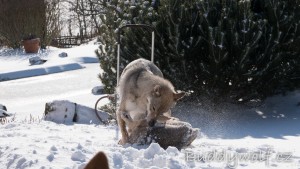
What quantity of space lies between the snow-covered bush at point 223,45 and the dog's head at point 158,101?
269 cm

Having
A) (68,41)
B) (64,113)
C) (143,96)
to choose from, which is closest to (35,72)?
(64,113)

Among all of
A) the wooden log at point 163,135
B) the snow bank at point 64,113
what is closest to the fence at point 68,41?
the snow bank at point 64,113

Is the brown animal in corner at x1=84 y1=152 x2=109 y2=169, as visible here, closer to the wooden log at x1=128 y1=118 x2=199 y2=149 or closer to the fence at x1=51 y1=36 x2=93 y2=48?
the wooden log at x1=128 y1=118 x2=199 y2=149

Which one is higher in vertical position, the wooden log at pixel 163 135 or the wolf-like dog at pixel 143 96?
the wolf-like dog at pixel 143 96

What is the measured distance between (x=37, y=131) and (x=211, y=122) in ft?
11.4

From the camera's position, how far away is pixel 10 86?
1579 cm

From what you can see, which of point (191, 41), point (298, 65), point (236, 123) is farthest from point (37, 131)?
point (298, 65)

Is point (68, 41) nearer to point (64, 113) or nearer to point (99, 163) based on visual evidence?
point (64, 113)

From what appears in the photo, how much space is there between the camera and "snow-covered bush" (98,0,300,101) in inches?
346

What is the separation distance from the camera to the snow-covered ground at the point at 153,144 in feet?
16.1

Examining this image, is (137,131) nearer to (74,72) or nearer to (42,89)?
(42,89)

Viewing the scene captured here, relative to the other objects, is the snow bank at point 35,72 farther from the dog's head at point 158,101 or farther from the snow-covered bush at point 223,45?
the dog's head at point 158,101

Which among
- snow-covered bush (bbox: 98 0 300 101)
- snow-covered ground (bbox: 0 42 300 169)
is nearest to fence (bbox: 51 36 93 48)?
snow-covered ground (bbox: 0 42 300 169)

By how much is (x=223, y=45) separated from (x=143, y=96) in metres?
2.89
